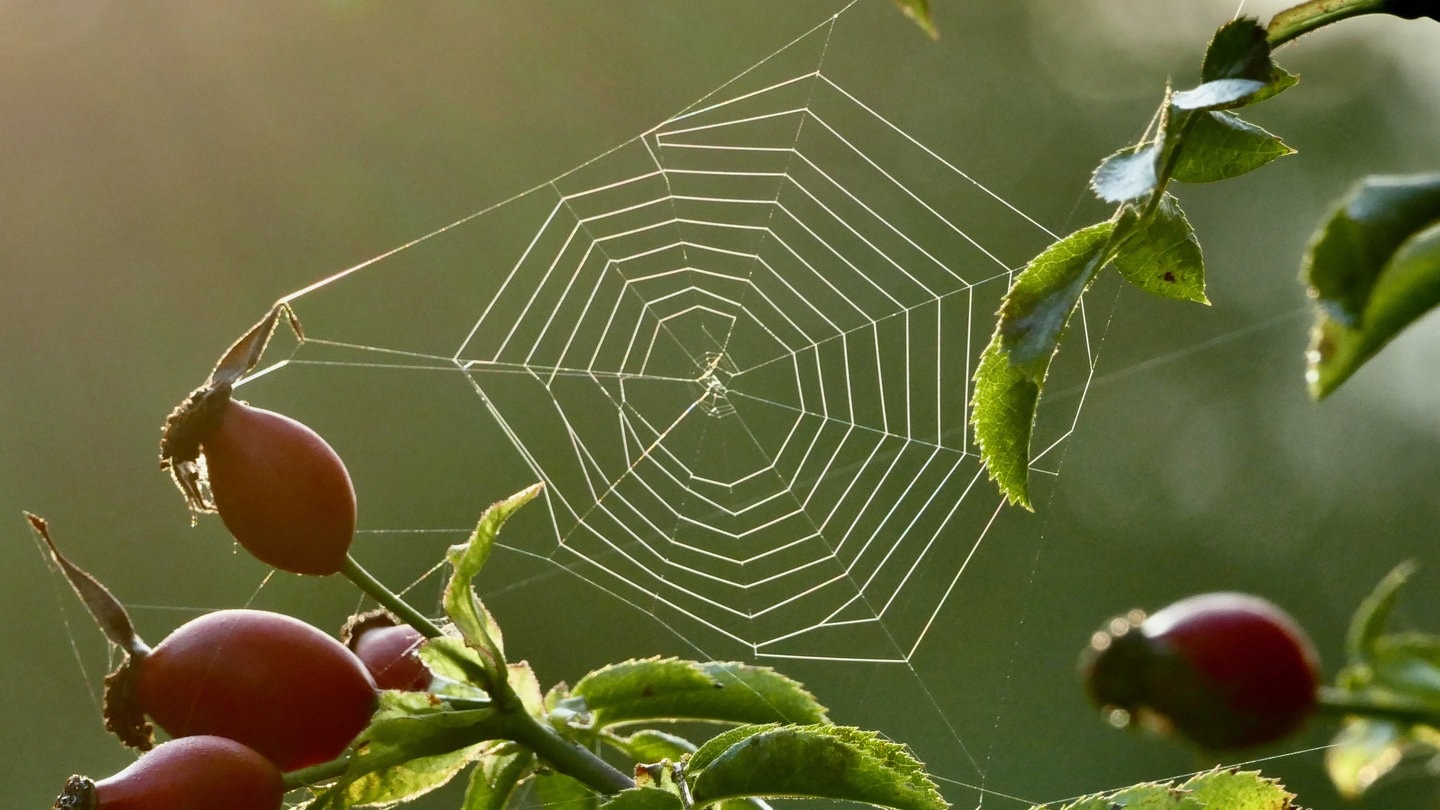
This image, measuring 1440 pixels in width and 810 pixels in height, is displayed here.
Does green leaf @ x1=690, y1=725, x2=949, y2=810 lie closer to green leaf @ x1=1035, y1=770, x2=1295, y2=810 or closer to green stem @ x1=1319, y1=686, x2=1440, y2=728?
green leaf @ x1=1035, y1=770, x2=1295, y2=810

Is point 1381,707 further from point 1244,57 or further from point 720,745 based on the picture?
point 720,745

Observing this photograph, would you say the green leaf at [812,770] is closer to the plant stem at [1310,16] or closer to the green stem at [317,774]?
the green stem at [317,774]

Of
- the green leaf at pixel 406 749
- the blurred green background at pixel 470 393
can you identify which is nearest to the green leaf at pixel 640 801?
the green leaf at pixel 406 749

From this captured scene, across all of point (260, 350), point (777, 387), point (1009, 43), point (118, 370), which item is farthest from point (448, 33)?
point (260, 350)

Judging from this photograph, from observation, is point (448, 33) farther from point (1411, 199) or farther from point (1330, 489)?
point (1411, 199)

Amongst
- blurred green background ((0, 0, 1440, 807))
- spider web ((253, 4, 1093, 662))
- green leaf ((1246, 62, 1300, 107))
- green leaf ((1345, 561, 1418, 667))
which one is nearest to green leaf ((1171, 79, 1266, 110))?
green leaf ((1246, 62, 1300, 107))

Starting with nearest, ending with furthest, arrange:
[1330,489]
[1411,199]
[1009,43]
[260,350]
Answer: [1411,199] < [260,350] < [1330,489] < [1009,43]
